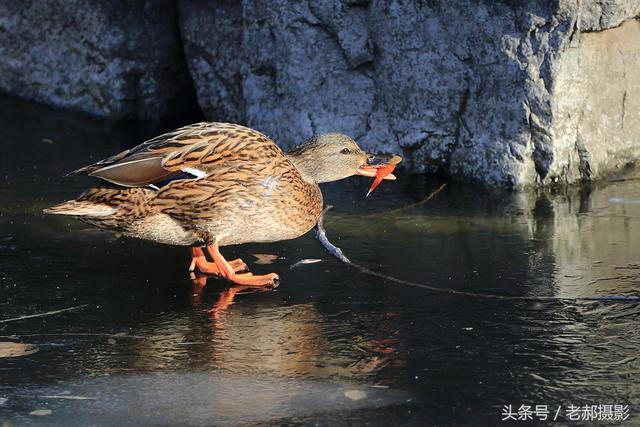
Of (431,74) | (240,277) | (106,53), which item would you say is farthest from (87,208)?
(106,53)

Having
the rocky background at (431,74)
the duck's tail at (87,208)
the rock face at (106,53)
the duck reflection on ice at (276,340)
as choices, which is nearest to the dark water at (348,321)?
the duck reflection on ice at (276,340)

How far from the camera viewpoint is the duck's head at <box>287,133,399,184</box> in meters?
6.57

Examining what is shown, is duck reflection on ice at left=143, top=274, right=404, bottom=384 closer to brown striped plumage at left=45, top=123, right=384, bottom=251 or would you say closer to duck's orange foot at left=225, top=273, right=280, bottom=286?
duck's orange foot at left=225, top=273, right=280, bottom=286

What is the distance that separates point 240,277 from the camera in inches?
233

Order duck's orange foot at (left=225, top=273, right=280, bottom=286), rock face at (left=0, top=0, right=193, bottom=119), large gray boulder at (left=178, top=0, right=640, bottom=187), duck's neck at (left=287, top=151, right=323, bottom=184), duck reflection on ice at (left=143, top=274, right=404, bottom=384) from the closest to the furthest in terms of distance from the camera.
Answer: duck reflection on ice at (left=143, top=274, right=404, bottom=384) < duck's orange foot at (left=225, top=273, right=280, bottom=286) < duck's neck at (left=287, top=151, right=323, bottom=184) < large gray boulder at (left=178, top=0, right=640, bottom=187) < rock face at (left=0, top=0, right=193, bottom=119)

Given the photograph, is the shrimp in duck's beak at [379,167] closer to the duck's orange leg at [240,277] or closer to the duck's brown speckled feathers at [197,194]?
the duck's brown speckled feathers at [197,194]

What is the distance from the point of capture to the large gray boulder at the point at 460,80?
7.78 m

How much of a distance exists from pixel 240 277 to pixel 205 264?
1.15 ft

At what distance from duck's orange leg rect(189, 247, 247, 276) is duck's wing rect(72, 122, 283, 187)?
47 centimetres

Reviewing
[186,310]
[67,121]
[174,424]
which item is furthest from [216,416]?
[67,121]

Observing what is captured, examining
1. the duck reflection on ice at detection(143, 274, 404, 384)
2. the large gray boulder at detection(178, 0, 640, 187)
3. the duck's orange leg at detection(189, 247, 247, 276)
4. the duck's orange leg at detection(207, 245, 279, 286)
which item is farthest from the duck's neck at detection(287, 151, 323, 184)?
the large gray boulder at detection(178, 0, 640, 187)

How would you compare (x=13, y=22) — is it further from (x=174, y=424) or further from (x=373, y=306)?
(x=174, y=424)

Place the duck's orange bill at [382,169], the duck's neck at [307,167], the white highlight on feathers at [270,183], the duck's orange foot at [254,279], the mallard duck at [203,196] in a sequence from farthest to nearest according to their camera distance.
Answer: the duck's orange bill at [382,169]
the duck's neck at [307,167]
the white highlight on feathers at [270,183]
the mallard duck at [203,196]
the duck's orange foot at [254,279]

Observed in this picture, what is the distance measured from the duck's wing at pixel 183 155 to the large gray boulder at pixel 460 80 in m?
2.27
